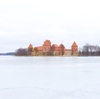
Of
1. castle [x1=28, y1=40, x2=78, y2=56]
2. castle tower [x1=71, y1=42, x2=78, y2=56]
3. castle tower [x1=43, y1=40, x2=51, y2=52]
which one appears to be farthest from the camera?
castle tower [x1=43, y1=40, x2=51, y2=52]

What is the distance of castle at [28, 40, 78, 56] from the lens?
78.0 metres

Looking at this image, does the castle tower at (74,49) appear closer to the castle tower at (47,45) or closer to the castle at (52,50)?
the castle at (52,50)

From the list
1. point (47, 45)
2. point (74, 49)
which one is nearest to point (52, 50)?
point (47, 45)

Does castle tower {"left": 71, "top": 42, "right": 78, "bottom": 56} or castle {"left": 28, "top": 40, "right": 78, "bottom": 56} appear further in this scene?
castle tower {"left": 71, "top": 42, "right": 78, "bottom": 56}

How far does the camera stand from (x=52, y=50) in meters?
78.1

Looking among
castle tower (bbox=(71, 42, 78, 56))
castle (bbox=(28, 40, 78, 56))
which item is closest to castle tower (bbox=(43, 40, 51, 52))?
castle (bbox=(28, 40, 78, 56))

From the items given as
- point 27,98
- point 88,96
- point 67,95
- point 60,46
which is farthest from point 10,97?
point 60,46

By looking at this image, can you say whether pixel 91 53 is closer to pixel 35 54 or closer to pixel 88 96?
pixel 35 54

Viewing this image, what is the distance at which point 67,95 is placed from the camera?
620cm

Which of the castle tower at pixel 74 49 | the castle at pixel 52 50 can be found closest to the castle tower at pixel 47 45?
the castle at pixel 52 50

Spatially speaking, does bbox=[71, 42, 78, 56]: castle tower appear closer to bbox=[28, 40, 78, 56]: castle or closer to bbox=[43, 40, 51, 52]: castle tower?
bbox=[28, 40, 78, 56]: castle

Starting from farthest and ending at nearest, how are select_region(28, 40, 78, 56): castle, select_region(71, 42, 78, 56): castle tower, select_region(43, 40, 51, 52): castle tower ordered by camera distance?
select_region(43, 40, 51, 52): castle tower, select_region(71, 42, 78, 56): castle tower, select_region(28, 40, 78, 56): castle

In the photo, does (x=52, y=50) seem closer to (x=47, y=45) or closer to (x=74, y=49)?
(x=47, y=45)

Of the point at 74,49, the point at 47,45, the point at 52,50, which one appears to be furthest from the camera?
the point at 47,45
